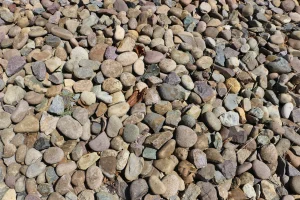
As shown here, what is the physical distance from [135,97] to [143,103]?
2.0 inches

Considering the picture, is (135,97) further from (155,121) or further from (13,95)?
(13,95)

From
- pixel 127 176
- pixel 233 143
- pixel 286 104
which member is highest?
pixel 286 104

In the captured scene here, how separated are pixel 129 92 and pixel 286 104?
77 cm

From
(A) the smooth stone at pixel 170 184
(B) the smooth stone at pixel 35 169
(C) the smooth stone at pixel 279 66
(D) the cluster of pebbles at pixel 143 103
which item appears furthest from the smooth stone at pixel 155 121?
(C) the smooth stone at pixel 279 66

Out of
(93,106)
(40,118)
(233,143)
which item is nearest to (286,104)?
(233,143)

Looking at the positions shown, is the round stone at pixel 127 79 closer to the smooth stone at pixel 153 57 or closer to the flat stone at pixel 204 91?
the smooth stone at pixel 153 57

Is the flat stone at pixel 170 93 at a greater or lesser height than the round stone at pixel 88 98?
greater

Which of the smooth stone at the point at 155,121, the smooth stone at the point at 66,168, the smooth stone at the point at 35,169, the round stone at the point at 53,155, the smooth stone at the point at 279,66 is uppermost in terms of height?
the smooth stone at the point at 279,66

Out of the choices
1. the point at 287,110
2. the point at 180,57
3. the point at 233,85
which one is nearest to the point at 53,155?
the point at 180,57

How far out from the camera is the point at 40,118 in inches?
60.9

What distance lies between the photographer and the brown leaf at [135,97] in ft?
5.32

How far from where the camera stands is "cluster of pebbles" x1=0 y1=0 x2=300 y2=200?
4.73 feet

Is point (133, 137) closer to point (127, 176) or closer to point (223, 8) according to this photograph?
point (127, 176)

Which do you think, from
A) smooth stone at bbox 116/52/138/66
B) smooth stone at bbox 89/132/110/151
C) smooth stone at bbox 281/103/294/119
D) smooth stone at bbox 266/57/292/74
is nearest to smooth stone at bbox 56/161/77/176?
smooth stone at bbox 89/132/110/151
